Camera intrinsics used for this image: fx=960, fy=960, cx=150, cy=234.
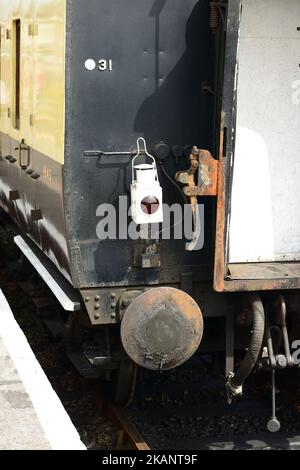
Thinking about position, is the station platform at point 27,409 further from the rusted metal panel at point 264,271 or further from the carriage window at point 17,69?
the carriage window at point 17,69

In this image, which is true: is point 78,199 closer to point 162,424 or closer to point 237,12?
point 237,12

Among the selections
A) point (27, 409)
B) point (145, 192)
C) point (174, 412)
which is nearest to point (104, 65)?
point (145, 192)

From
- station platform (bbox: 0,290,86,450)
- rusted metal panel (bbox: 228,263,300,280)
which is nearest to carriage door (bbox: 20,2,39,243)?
station platform (bbox: 0,290,86,450)

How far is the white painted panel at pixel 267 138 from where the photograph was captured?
5.75 m

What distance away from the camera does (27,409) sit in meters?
4.95

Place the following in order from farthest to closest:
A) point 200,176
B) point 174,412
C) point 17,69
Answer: point 17,69 → point 174,412 → point 200,176

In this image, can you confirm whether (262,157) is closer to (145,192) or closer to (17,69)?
(145,192)

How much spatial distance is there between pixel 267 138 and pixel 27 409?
87.8 inches

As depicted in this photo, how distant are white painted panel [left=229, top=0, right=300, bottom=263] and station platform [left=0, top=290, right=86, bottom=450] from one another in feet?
4.75

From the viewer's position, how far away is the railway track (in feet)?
21.4

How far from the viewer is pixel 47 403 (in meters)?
5.02

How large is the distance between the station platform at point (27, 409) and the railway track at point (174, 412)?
106 centimetres
